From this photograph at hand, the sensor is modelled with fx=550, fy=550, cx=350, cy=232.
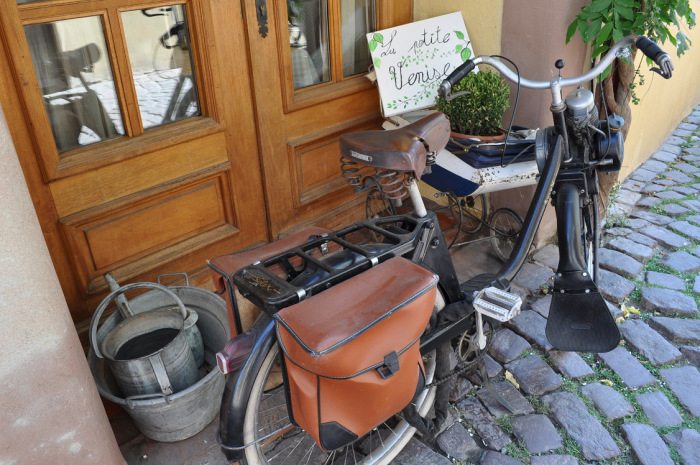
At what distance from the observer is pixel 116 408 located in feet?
8.58

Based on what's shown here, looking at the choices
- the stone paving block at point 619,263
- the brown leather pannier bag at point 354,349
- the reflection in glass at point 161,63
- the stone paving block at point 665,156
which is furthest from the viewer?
the stone paving block at point 665,156


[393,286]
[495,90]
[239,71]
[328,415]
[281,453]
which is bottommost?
[281,453]

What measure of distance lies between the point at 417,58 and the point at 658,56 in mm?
1561

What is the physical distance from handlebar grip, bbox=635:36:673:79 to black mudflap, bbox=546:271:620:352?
992mm

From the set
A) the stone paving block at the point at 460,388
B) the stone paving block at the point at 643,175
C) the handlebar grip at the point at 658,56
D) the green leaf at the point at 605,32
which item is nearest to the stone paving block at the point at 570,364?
the stone paving block at the point at 460,388

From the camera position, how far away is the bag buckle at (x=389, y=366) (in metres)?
1.69

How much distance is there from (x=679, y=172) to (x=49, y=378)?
16.6 feet

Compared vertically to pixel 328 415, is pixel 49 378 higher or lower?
higher

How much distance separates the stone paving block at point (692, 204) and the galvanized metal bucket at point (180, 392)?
11.9 ft

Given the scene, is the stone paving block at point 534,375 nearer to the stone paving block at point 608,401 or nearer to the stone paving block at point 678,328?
the stone paving block at point 608,401

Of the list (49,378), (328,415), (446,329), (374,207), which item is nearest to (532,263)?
(374,207)

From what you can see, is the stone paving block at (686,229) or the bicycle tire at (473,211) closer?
the bicycle tire at (473,211)

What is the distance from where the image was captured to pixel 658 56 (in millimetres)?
2193

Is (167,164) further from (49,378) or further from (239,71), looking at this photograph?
(49,378)
